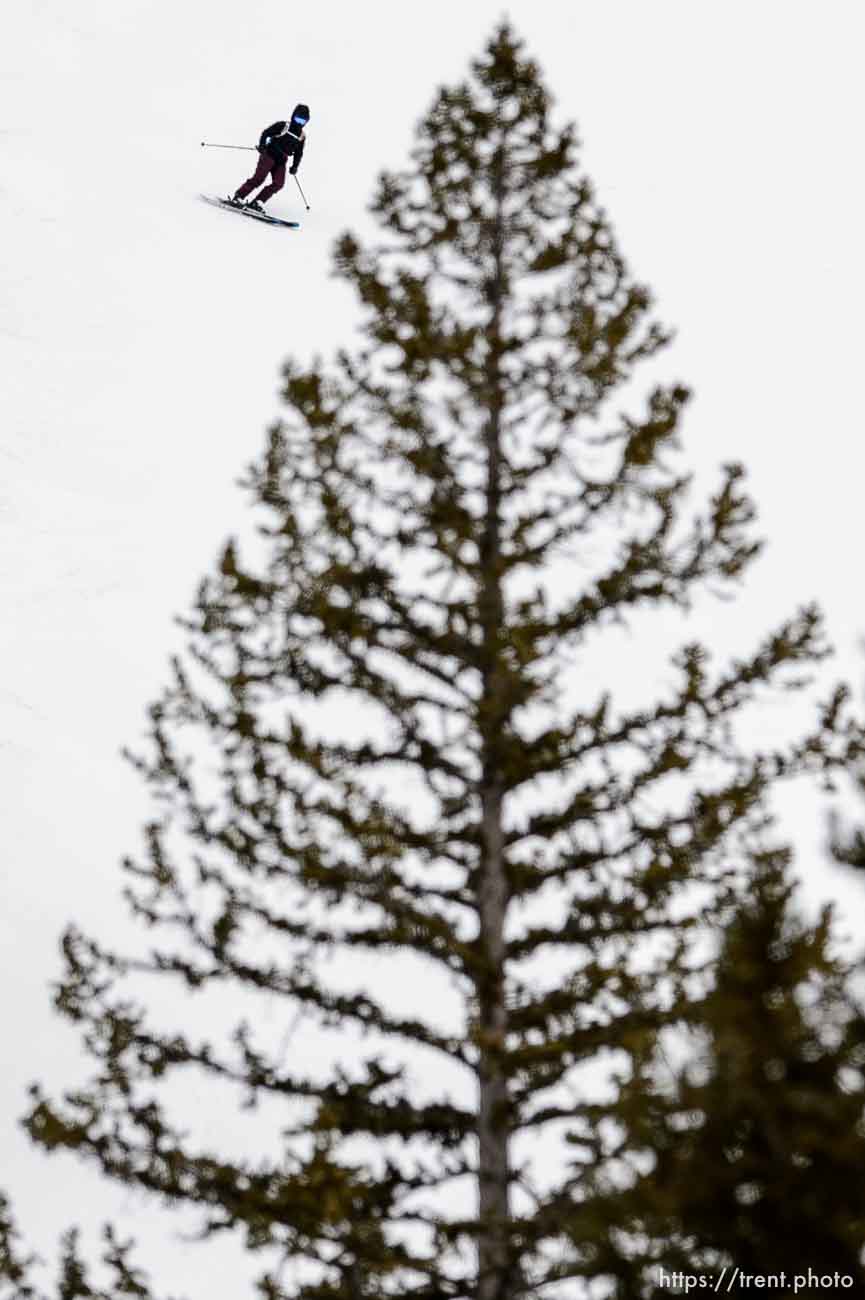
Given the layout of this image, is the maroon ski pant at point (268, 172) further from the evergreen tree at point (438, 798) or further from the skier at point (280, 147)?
the evergreen tree at point (438, 798)

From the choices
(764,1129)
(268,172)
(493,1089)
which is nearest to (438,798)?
(493,1089)

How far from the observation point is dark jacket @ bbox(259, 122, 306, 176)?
101ft

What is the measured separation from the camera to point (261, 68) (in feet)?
316

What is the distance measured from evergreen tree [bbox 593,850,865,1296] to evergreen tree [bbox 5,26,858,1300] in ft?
3.58

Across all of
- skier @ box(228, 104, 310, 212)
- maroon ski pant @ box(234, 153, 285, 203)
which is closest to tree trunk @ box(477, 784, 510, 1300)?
skier @ box(228, 104, 310, 212)

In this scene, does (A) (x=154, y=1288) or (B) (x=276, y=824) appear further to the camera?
(A) (x=154, y=1288)

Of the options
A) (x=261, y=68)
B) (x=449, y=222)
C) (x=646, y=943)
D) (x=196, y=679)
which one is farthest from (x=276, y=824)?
(x=261, y=68)

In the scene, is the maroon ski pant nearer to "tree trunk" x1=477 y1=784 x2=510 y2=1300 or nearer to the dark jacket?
the dark jacket

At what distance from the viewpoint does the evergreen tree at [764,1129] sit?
6.15 meters

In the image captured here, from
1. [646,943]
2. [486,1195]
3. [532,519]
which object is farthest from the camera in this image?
[532,519]

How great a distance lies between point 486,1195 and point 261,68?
3888 inches

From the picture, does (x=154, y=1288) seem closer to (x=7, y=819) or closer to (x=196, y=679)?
(x=7, y=819)

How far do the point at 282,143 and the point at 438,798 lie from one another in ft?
80.5

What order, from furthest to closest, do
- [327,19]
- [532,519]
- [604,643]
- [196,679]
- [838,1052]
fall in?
1. [327,19]
2. [604,643]
3. [196,679]
4. [532,519]
5. [838,1052]
